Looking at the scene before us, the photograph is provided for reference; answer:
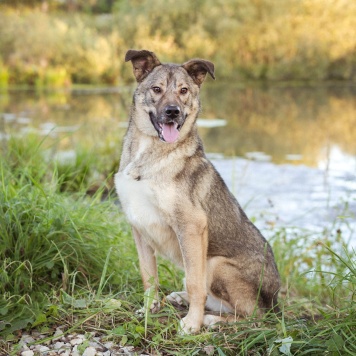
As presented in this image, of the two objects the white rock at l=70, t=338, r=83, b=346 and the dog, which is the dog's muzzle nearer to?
the dog

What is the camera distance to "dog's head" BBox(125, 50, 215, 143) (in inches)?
137

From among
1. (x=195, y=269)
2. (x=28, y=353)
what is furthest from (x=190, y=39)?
(x=28, y=353)

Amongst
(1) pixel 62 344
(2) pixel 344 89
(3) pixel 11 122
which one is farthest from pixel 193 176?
(2) pixel 344 89

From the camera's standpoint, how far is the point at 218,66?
26.8 metres

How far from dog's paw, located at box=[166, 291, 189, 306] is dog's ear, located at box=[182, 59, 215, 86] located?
147 cm

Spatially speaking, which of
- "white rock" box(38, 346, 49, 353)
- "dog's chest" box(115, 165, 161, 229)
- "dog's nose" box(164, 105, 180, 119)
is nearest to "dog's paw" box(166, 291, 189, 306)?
"dog's chest" box(115, 165, 161, 229)

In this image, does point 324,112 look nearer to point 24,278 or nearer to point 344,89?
point 344,89

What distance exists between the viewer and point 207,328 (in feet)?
11.6

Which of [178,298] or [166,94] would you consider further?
[178,298]

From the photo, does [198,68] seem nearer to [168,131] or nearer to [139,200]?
[168,131]

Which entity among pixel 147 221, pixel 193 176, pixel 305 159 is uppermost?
pixel 193 176

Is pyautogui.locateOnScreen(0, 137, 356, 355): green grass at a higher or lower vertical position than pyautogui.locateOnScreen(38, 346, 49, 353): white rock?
higher

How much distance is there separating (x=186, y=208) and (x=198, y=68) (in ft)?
3.25

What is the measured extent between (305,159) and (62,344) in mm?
8382
